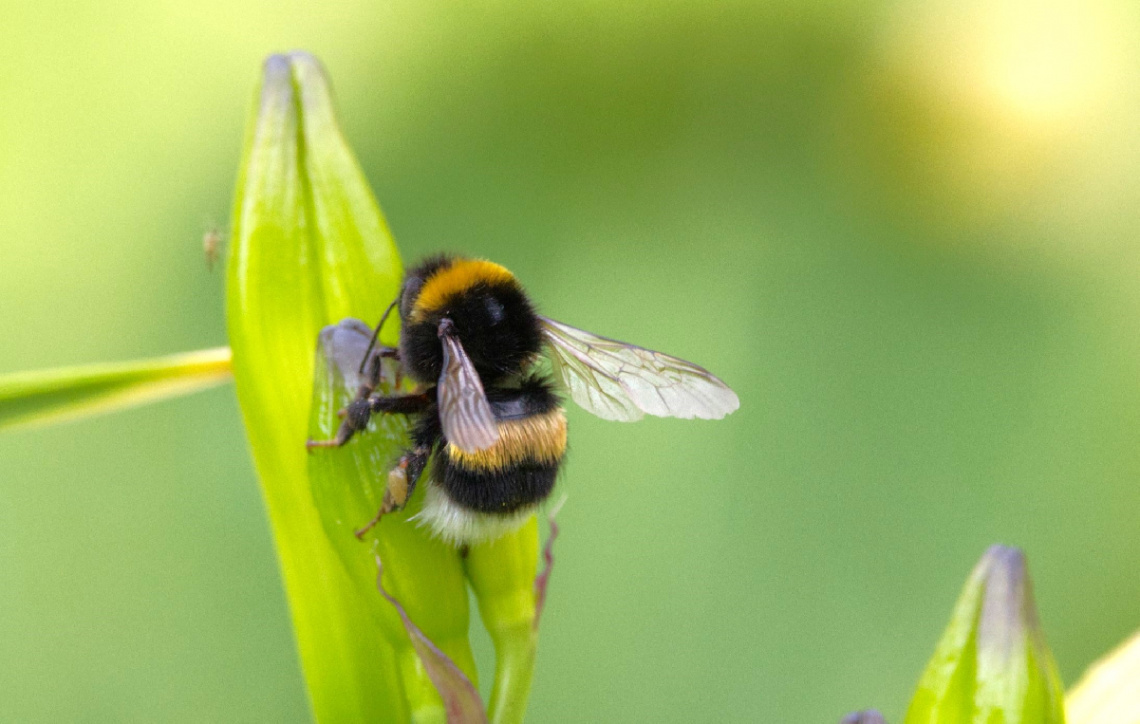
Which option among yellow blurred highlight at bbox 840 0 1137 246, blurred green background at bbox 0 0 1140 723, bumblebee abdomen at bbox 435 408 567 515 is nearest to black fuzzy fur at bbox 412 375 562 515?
bumblebee abdomen at bbox 435 408 567 515

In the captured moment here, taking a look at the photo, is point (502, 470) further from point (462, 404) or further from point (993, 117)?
point (993, 117)

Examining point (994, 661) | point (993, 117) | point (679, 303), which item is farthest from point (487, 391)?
point (993, 117)

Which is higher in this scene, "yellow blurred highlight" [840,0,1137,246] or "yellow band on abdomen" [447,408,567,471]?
"yellow blurred highlight" [840,0,1137,246]

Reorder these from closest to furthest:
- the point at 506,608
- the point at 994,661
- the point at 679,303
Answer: the point at 994,661 → the point at 506,608 → the point at 679,303

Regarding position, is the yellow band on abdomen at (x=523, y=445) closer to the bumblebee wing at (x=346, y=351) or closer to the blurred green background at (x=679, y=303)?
the bumblebee wing at (x=346, y=351)

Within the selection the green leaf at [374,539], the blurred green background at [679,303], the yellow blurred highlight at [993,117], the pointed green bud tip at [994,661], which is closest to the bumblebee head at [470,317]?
the green leaf at [374,539]

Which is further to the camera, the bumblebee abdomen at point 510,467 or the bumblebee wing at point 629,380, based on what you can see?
the bumblebee wing at point 629,380

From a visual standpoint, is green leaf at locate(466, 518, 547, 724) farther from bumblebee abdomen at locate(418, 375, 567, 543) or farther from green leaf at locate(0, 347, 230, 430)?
green leaf at locate(0, 347, 230, 430)

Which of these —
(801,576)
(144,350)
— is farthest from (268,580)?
(801,576)
